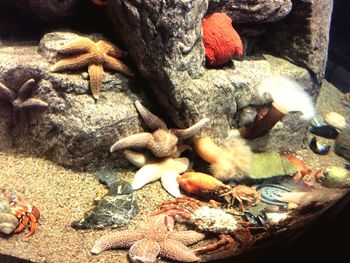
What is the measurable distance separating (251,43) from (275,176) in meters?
1.97

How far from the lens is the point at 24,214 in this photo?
2721mm

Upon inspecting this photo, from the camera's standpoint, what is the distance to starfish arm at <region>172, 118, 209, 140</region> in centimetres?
358

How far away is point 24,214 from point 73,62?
4.70 ft

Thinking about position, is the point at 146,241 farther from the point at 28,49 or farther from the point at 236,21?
the point at 236,21

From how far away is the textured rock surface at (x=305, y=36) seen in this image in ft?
14.8

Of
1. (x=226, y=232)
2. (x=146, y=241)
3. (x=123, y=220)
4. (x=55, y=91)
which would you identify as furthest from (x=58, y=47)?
(x=226, y=232)

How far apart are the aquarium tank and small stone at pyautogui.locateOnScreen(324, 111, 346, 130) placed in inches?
0.5

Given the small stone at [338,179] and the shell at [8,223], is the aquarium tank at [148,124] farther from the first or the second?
the small stone at [338,179]

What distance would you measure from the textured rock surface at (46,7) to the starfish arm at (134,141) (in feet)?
4.87

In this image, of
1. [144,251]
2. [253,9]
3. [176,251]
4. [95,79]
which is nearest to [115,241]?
[144,251]

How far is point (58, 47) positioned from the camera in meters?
3.39

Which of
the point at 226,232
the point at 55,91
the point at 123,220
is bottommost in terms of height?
the point at 123,220

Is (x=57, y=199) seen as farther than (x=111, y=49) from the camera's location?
No

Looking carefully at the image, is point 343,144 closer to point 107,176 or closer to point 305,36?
point 305,36
